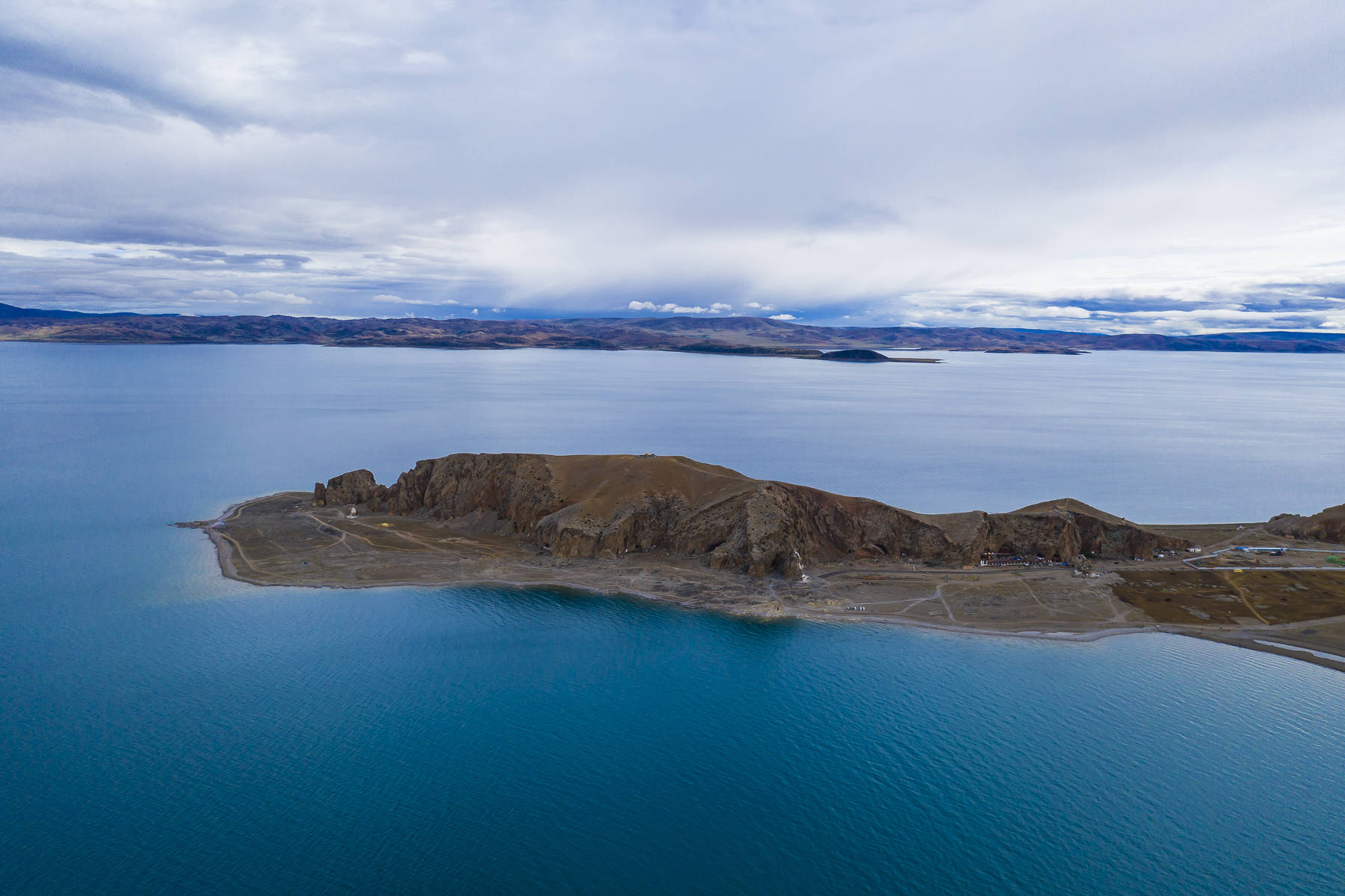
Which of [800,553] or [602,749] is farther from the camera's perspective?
[800,553]

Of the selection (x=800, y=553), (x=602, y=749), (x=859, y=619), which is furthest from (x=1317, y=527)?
(x=602, y=749)

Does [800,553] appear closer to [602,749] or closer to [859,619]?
[859,619]

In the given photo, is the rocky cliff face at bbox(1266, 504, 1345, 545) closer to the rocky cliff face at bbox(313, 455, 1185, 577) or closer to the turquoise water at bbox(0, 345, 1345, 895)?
the rocky cliff face at bbox(313, 455, 1185, 577)

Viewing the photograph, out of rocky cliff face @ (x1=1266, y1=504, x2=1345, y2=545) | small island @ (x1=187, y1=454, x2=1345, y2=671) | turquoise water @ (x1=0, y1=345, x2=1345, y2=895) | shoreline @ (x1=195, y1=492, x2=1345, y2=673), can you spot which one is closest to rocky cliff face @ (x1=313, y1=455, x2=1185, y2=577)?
small island @ (x1=187, y1=454, x2=1345, y2=671)

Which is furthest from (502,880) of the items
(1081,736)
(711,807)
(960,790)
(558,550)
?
(558,550)

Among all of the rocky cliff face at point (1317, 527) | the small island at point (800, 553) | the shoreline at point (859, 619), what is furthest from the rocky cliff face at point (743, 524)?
the rocky cliff face at point (1317, 527)

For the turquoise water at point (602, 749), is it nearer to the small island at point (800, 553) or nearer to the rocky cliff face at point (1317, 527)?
the small island at point (800, 553)

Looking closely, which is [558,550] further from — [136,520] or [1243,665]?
[1243,665]
